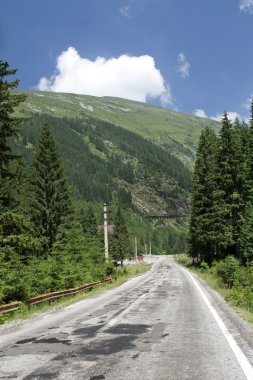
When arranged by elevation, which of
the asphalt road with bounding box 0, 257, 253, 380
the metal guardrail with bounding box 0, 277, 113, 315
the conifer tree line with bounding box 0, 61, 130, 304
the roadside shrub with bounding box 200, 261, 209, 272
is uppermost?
the conifer tree line with bounding box 0, 61, 130, 304

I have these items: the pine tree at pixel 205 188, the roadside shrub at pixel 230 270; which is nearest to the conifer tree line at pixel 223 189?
the pine tree at pixel 205 188

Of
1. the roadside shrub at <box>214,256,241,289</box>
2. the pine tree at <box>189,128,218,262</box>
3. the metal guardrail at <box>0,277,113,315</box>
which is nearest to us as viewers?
the metal guardrail at <box>0,277,113,315</box>

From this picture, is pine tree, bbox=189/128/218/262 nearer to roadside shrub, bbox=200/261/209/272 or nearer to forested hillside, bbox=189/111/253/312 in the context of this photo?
forested hillside, bbox=189/111/253/312

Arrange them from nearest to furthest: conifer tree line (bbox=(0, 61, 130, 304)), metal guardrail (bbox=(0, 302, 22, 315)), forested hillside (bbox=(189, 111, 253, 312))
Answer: metal guardrail (bbox=(0, 302, 22, 315))
conifer tree line (bbox=(0, 61, 130, 304))
forested hillside (bbox=(189, 111, 253, 312))

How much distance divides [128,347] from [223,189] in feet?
124

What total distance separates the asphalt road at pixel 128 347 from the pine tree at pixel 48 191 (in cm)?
2343

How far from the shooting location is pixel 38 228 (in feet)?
119

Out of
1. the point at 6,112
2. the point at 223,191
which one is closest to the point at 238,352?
the point at 6,112

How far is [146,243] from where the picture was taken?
653ft

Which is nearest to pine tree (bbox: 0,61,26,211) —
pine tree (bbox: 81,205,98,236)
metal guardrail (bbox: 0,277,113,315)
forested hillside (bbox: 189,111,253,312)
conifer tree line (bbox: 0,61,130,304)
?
conifer tree line (bbox: 0,61,130,304)

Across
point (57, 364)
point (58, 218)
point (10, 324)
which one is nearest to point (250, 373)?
point (57, 364)

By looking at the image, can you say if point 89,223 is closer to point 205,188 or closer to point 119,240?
point 119,240

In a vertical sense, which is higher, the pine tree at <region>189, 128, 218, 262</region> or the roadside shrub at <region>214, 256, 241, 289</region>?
the pine tree at <region>189, 128, 218, 262</region>

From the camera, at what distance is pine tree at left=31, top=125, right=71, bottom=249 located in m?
36.8
